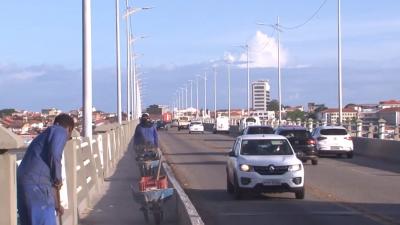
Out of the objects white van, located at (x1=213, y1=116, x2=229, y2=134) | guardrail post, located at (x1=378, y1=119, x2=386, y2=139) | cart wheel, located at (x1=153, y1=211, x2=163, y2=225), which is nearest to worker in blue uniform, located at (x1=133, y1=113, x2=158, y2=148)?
cart wheel, located at (x1=153, y1=211, x2=163, y2=225)

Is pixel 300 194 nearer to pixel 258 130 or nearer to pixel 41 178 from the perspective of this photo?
pixel 41 178

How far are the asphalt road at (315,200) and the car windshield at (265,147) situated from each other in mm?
1104

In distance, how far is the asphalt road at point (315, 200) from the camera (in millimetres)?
15359

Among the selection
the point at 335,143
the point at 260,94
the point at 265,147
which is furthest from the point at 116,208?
the point at 260,94

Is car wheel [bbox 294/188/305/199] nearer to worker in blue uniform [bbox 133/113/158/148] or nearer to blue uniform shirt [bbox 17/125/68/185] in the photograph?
worker in blue uniform [bbox 133/113/158/148]

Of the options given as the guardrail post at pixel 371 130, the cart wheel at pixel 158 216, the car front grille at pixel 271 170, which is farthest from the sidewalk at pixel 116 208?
the guardrail post at pixel 371 130

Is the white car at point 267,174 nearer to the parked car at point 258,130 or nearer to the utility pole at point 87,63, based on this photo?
the utility pole at point 87,63

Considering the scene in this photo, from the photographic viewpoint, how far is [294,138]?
109 feet

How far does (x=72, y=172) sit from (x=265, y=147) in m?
8.29

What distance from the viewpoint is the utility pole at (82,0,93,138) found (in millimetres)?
20969

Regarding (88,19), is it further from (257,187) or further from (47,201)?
(47,201)

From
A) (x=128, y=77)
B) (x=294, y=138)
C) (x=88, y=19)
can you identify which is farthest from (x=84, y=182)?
(x=128, y=77)

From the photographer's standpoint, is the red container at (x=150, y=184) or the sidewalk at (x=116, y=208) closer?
the red container at (x=150, y=184)

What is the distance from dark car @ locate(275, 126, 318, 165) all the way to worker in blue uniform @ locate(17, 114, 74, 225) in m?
23.9
